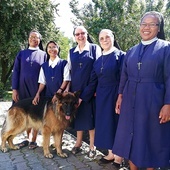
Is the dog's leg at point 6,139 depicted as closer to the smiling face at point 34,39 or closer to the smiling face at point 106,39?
the smiling face at point 34,39

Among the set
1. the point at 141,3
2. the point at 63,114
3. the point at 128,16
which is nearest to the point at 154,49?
the point at 63,114

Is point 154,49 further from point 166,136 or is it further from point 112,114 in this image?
point 112,114

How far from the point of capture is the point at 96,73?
4.26 meters

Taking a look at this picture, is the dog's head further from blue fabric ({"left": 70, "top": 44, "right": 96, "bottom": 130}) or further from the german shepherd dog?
blue fabric ({"left": 70, "top": 44, "right": 96, "bottom": 130})

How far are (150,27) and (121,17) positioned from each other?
44.3 ft

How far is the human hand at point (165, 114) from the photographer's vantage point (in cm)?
300

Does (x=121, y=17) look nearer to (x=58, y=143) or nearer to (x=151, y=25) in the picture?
(x=58, y=143)

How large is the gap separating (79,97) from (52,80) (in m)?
0.77

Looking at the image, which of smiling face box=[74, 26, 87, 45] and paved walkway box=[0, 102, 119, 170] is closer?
paved walkway box=[0, 102, 119, 170]

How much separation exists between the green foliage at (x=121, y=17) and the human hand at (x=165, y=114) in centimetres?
1228

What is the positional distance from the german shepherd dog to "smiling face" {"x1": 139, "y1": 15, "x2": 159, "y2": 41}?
189cm

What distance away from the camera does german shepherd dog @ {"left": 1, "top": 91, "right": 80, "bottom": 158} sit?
4.69m

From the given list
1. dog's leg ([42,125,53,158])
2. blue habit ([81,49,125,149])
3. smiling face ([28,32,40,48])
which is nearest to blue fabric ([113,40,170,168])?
blue habit ([81,49,125,149])

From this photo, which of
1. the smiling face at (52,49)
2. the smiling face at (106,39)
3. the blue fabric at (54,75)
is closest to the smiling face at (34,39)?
the smiling face at (52,49)
